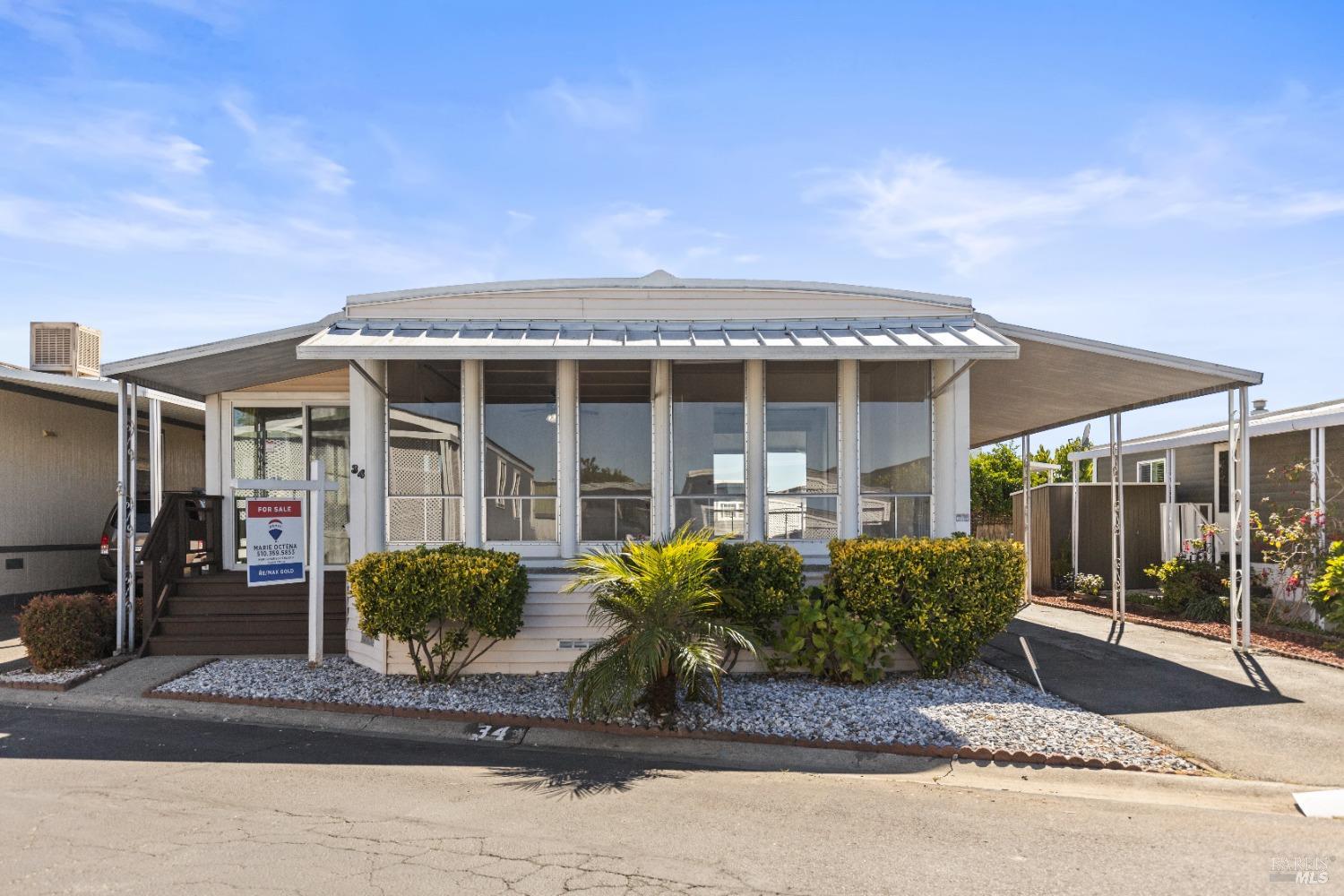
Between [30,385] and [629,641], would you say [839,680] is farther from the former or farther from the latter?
[30,385]

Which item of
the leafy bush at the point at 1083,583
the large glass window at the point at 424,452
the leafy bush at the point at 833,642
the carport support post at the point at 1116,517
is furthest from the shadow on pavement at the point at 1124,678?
the large glass window at the point at 424,452

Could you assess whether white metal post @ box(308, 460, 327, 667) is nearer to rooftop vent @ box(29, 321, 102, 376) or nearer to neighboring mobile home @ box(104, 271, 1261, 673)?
neighboring mobile home @ box(104, 271, 1261, 673)

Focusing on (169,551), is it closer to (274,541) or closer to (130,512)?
(130,512)

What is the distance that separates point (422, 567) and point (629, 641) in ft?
7.06

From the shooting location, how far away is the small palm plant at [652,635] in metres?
6.73

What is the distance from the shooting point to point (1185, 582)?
43.9ft

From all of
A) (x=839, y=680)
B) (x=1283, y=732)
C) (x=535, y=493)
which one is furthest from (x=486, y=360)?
(x=1283, y=732)

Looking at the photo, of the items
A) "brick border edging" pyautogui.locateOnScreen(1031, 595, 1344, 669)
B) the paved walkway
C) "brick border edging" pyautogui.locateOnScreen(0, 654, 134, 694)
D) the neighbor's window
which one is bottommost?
"brick border edging" pyautogui.locateOnScreen(1031, 595, 1344, 669)

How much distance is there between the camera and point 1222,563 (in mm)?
14828

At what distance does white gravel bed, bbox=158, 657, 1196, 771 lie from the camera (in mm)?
6754

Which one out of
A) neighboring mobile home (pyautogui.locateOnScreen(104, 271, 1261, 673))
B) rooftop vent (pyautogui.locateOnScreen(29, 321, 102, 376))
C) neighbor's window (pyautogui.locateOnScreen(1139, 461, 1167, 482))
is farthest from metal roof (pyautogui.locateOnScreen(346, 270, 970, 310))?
neighbor's window (pyautogui.locateOnScreen(1139, 461, 1167, 482))

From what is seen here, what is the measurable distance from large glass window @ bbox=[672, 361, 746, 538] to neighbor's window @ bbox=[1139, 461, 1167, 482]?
13329 millimetres

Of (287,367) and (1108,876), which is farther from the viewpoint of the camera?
(287,367)

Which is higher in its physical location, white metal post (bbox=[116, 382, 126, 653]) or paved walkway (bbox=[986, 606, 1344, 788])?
white metal post (bbox=[116, 382, 126, 653])
